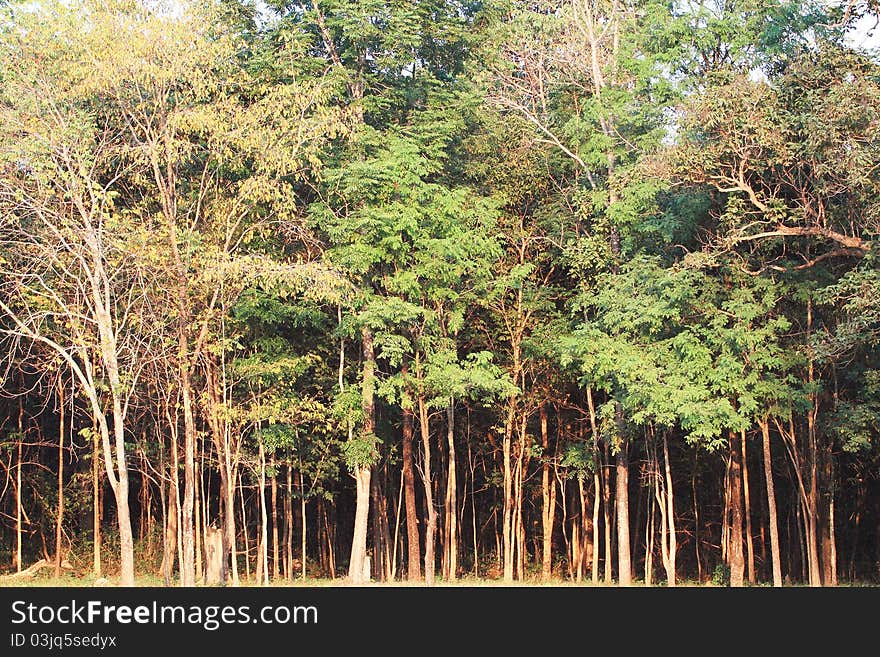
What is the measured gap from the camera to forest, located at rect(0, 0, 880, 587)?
58.4 feet

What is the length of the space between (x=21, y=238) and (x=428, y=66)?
977 centimetres

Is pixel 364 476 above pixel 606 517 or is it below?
above

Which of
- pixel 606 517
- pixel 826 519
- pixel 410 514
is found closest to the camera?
pixel 826 519

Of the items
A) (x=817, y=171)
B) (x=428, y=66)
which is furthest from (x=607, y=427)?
(x=428, y=66)

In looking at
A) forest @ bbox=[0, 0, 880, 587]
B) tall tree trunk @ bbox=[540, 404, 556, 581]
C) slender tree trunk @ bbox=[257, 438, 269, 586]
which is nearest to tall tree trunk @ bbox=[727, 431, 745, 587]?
forest @ bbox=[0, 0, 880, 587]

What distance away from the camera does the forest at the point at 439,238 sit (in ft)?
58.4

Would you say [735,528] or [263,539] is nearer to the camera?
[735,528]

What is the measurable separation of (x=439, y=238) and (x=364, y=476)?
532 cm

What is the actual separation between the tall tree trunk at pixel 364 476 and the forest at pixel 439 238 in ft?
0.19

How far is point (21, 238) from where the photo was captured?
→ 65.0ft

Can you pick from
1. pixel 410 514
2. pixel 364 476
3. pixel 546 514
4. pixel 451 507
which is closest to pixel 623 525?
pixel 546 514

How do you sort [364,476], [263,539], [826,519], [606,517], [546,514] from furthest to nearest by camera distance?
1. [606,517]
2. [546,514]
3. [263,539]
4. [826,519]
5. [364,476]

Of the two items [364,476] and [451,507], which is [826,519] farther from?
[364,476]

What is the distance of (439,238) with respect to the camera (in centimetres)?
2188
